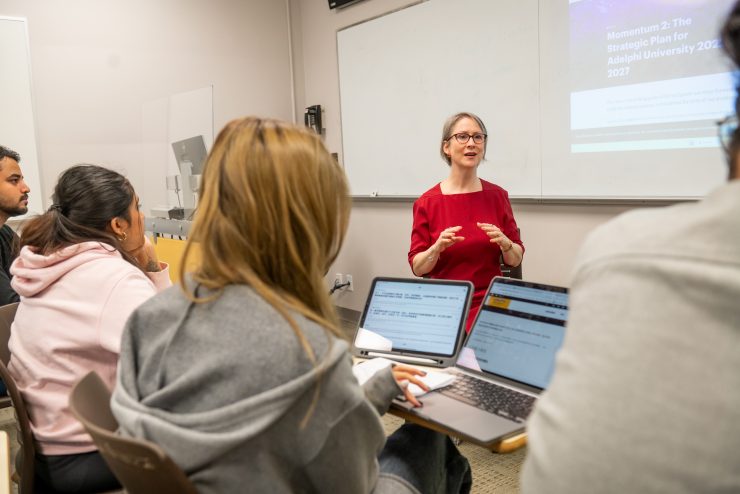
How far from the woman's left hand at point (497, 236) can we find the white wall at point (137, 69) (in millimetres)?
2822

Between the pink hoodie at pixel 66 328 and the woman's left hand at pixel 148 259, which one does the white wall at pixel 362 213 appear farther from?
the pink hoodie at pixel 66 328

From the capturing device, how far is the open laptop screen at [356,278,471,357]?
1643mm

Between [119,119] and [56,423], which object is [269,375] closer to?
[56,423]

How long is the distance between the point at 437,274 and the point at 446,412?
1.19 metres

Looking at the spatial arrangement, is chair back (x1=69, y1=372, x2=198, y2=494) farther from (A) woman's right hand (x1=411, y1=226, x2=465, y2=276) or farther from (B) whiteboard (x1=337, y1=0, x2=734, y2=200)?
(B) whiteboard (x1=337, y1=0, x2=734, y2=200)

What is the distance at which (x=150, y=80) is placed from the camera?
170 inches

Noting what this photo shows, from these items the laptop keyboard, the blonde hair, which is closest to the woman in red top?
the laptop keyboard

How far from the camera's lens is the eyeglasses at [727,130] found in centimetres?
61

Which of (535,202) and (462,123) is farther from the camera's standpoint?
(535,202)

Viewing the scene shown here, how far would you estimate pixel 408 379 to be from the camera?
56.8 inches

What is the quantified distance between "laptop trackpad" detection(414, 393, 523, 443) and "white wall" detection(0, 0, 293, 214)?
345cm

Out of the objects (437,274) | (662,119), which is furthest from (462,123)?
(662,119)

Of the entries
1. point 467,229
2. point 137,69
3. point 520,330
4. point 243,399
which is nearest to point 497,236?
point 467,229

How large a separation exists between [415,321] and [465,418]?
1.42ft
